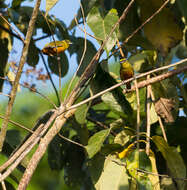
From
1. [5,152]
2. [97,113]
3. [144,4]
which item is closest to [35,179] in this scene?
[97,113]

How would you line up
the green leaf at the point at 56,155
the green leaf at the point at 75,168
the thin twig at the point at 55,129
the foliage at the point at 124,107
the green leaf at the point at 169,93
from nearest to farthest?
the thin twig at the point at 55,129, the foliage at the point at 124,107, the green leaf at the point at 169,93, the green leaf at the point at 56,155, the green leaf at the point at 75,168

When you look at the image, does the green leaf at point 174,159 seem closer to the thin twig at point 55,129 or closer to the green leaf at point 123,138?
the green leaf at point 123,138

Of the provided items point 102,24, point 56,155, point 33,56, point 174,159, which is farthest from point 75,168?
point 102,24

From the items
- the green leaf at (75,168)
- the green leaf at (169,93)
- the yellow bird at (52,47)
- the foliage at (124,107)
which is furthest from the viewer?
the green leaf at (75,168)

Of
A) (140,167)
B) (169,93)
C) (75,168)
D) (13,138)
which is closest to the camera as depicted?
(140,167)

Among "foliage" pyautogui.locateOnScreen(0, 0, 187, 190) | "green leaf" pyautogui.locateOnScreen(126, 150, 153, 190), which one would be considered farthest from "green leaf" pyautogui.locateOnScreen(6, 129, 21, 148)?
"green leaf" pyautogui.locateOnScreen(126, 150, 153, 190)

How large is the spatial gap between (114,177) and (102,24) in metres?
0.38

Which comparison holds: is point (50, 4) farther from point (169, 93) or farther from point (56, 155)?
point (56, 155)

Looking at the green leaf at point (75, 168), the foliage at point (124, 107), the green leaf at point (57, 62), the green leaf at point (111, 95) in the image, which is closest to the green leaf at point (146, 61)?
the foliage at point (124, 107)

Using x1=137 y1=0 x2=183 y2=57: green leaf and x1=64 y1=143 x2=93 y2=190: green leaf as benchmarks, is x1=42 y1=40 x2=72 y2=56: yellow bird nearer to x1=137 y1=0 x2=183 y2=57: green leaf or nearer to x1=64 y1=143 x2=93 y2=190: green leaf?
x1=137 y1=0 x2=183 y2=57: green leaf

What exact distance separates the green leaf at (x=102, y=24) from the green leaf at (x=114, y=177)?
280mm

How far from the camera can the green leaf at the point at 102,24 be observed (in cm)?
76

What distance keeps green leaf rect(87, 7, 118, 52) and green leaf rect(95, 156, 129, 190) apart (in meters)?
0.28

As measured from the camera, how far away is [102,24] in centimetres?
81
